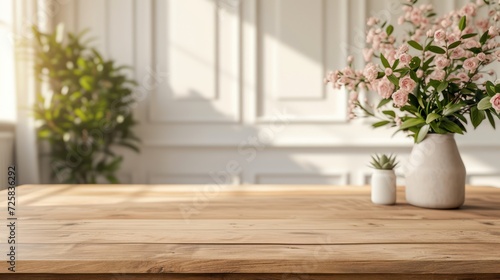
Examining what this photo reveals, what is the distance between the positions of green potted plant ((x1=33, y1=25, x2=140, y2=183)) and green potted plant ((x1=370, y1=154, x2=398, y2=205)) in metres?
2.00

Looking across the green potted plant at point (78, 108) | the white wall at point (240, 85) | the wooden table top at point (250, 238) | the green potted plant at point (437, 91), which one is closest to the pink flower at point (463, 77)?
the green potted plant at point (437, 91)

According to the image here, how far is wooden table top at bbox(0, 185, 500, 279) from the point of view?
0.76 metres

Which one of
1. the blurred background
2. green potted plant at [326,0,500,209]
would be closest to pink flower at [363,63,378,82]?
green potted plant at [326,0,500,209]

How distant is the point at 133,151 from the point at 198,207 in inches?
81.0

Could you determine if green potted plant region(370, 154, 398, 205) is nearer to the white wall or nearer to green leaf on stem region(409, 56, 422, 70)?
green leaf on stem region(409, 56, 422, 70)

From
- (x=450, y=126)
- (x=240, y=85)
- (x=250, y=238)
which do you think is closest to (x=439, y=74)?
(x=450, y=126)

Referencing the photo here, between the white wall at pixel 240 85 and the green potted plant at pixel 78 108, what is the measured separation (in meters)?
0.25

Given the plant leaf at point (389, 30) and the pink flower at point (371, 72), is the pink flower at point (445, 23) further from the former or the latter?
the pink flower at point (371, 72)

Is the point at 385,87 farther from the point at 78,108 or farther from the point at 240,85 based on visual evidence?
the point at 78,108

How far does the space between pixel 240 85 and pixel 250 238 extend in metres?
2.36

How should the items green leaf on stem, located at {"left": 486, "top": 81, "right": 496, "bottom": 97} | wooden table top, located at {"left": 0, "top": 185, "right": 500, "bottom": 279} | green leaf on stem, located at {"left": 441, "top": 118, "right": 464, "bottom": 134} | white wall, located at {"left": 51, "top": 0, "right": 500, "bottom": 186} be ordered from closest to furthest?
wooden table top, located at {"left": 0, "top": 185, "right": 500, "bottom": 279} → green leaf on stem, located at {"left": 486, "top": 81, "right": 496, "bottom": 97} → green leaf on stem, located at {"left": 441, "top": 118, "right": 464, "bottom": 134} → white wall, located at {"left": 51, "top": 0, "right": 500, "bottom": 186}

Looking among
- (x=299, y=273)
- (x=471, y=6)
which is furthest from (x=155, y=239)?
(x=471, y=6)

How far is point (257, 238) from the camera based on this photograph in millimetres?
893

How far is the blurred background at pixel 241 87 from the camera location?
3.15 meters
